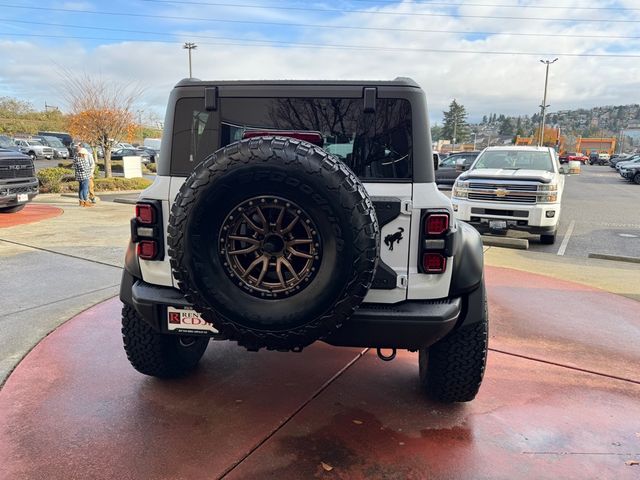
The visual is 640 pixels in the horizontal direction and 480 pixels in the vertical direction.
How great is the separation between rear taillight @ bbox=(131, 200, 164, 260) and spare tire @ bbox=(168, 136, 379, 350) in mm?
404

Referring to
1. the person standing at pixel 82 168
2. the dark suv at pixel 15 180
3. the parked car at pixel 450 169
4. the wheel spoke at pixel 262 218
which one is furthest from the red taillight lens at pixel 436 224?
the parked car at pixel 450 169

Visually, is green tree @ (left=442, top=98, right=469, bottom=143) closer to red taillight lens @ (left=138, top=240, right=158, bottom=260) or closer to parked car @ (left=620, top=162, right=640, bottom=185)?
parked car @ (left=620, top=162, right=640, bottom=185)

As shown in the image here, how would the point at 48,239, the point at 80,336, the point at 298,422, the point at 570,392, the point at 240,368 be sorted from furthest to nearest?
1. the point at 48,239
2. the point at 80,336
3. the point at 240,368
4. the point at 570,392
5. the point at 298,422

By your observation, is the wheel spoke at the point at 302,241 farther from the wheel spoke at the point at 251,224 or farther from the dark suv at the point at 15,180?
the dark suv at the point at 15,180

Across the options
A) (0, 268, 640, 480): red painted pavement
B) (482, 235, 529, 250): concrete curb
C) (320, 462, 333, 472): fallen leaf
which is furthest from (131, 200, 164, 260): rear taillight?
(482, 235, 529, 250): concrete curb

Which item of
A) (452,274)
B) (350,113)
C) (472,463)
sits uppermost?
(350,113)

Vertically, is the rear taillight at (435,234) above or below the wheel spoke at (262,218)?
below

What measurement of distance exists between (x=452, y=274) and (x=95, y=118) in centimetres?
1895

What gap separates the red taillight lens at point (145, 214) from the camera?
2555mm

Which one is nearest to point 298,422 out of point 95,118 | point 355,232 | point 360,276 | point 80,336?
point 360,276

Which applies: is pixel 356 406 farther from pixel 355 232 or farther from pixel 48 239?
pixel 48 239

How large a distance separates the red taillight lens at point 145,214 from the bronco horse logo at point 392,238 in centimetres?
125

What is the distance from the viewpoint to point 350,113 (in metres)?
2.53

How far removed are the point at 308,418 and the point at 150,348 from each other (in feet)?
3.57
